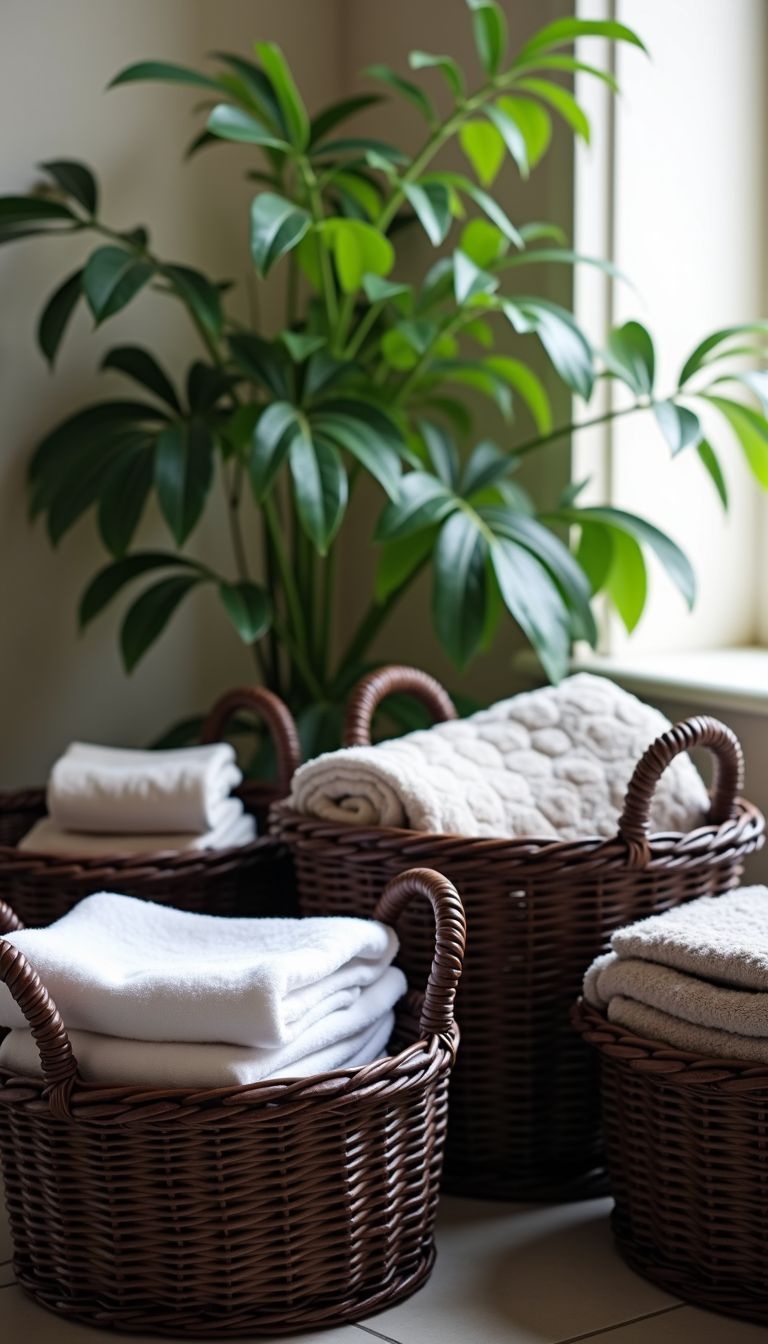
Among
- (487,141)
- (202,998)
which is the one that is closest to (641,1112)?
(202,998)

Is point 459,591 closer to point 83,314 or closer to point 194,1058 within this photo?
point 194,1058

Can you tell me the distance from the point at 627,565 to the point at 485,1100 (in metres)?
0.64

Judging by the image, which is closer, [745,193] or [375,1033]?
[375,1033]

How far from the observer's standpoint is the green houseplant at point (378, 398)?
1657 mm

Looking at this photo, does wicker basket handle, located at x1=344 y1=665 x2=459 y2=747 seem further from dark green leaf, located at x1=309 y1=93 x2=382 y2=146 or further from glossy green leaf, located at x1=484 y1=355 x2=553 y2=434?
dark green leaf, located at x1=309 y1=93 x2=382 y2=146

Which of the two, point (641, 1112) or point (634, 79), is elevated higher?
point (634, 79)

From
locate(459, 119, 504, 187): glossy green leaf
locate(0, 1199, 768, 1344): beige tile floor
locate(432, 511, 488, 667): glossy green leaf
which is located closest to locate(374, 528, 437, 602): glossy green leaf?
locate(432, 511, 488, 667): glossy green leaf

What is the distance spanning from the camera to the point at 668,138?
199 cm

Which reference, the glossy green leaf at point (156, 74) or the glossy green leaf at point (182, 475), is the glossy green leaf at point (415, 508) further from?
the glossy green leaf at point (156, 74)

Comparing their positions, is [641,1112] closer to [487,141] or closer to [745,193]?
[487,141]

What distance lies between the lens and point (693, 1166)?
1.25 m

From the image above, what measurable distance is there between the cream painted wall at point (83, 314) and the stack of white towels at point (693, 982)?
979 mm

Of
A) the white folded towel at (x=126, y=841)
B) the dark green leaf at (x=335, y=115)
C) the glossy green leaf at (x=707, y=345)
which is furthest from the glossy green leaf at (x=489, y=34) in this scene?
the white folded towel at (x=126, y=841)

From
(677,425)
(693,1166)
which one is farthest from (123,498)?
(693,1166)
